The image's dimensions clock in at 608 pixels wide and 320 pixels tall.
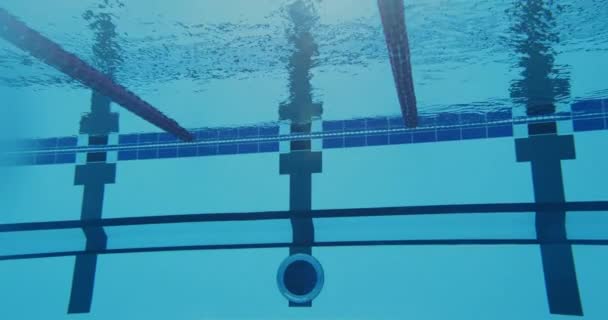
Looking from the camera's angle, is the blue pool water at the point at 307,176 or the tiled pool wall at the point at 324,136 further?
the tiled pool wall at the point at 324,136

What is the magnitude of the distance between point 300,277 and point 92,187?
175cm

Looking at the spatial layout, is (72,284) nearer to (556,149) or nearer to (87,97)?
(87,97)

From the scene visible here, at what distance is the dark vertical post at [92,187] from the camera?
3299 millimetres

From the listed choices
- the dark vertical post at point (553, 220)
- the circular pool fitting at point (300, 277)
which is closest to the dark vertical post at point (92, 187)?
the circular pool fitting at point (300, 277)

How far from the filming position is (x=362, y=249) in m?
3.15

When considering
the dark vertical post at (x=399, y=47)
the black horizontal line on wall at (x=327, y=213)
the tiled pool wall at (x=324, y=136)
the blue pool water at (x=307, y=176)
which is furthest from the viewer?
the tiled pool wall at (x=324, y=136)

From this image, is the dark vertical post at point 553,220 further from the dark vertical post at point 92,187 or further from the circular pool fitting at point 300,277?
the dark vertical post at point 92,187

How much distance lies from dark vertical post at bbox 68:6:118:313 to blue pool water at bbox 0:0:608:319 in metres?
0.01

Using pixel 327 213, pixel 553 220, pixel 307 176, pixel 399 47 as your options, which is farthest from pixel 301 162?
pixel 553 220

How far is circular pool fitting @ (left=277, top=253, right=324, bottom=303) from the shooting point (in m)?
3.12

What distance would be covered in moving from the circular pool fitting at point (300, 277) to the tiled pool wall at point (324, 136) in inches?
32.5

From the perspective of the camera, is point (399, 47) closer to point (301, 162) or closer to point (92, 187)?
point (301, 162)

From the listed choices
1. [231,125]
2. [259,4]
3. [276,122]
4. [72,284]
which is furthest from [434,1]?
[72,284]

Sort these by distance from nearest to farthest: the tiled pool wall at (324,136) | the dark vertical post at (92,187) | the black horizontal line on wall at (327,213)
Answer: the black horizontal line on wall at (327,213)
the tiled pool wall at (324,136)
the dark vertical post at (92,187)
